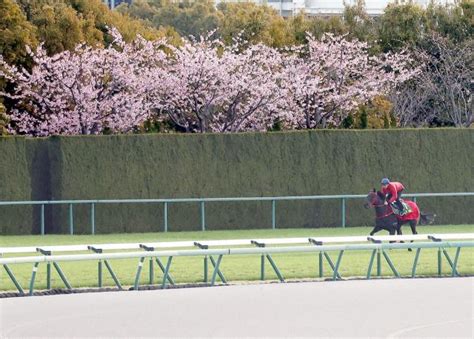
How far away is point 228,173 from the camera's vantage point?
35438 millimetres

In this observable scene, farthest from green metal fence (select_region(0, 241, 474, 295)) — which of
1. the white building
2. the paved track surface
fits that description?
the white building

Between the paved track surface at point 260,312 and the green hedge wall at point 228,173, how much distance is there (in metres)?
14.1

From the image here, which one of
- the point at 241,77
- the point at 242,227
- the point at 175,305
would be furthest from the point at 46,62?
the point at 175,305

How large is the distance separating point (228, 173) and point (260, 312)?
18621 mm

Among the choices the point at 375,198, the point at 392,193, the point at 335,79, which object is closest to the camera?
the point at 392,193

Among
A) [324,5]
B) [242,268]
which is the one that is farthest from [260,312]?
[324,5]

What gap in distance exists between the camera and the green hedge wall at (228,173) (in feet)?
113

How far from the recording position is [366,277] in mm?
21859

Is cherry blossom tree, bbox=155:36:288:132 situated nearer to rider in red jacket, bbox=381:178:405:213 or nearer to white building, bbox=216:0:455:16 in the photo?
rider in red jacket, bbox=381:178:405:213

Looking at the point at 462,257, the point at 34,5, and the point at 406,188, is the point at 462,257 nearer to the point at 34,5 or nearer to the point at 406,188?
the point at 406,188

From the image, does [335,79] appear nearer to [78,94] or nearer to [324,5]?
[78,94]

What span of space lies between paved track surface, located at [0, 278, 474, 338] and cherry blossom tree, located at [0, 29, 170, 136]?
2125 cm

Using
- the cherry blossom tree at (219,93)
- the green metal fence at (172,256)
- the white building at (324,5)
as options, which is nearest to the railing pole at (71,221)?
the cherry blossom tree at (219,93)

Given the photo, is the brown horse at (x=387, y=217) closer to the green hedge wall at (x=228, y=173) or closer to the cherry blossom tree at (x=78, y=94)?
the green hedge wall at (x=228, y=173)
